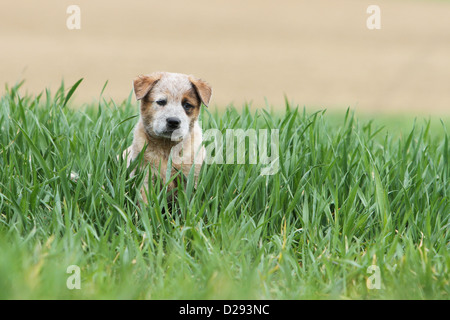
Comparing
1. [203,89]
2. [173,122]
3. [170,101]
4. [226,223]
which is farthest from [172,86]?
[226,223]

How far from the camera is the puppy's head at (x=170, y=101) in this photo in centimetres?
465

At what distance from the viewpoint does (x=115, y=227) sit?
4246 mm

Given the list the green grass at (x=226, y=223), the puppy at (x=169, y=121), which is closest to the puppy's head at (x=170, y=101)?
the puppy at (x=169, y=121)

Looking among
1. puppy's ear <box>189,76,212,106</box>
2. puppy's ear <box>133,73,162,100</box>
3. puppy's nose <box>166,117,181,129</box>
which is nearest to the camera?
puppy's nose <box>166,117,181,129</box>

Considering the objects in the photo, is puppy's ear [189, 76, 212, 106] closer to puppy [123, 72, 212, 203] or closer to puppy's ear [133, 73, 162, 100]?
puppy [123, 72, 212, 203]

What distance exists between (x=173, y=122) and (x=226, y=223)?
95 centimetres

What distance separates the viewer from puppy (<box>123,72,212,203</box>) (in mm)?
4680

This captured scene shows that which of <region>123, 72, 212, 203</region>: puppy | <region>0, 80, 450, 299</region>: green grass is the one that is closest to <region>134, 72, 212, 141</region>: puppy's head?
<region>123, 72, 212, 203</region>: puppy

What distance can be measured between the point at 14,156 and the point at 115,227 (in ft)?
3.19

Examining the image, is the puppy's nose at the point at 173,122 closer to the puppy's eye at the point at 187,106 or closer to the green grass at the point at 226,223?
the puppy's eye at the point at 187,106

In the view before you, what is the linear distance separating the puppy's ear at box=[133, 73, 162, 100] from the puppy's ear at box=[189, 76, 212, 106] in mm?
290

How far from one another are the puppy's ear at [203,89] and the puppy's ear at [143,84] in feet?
0.95
